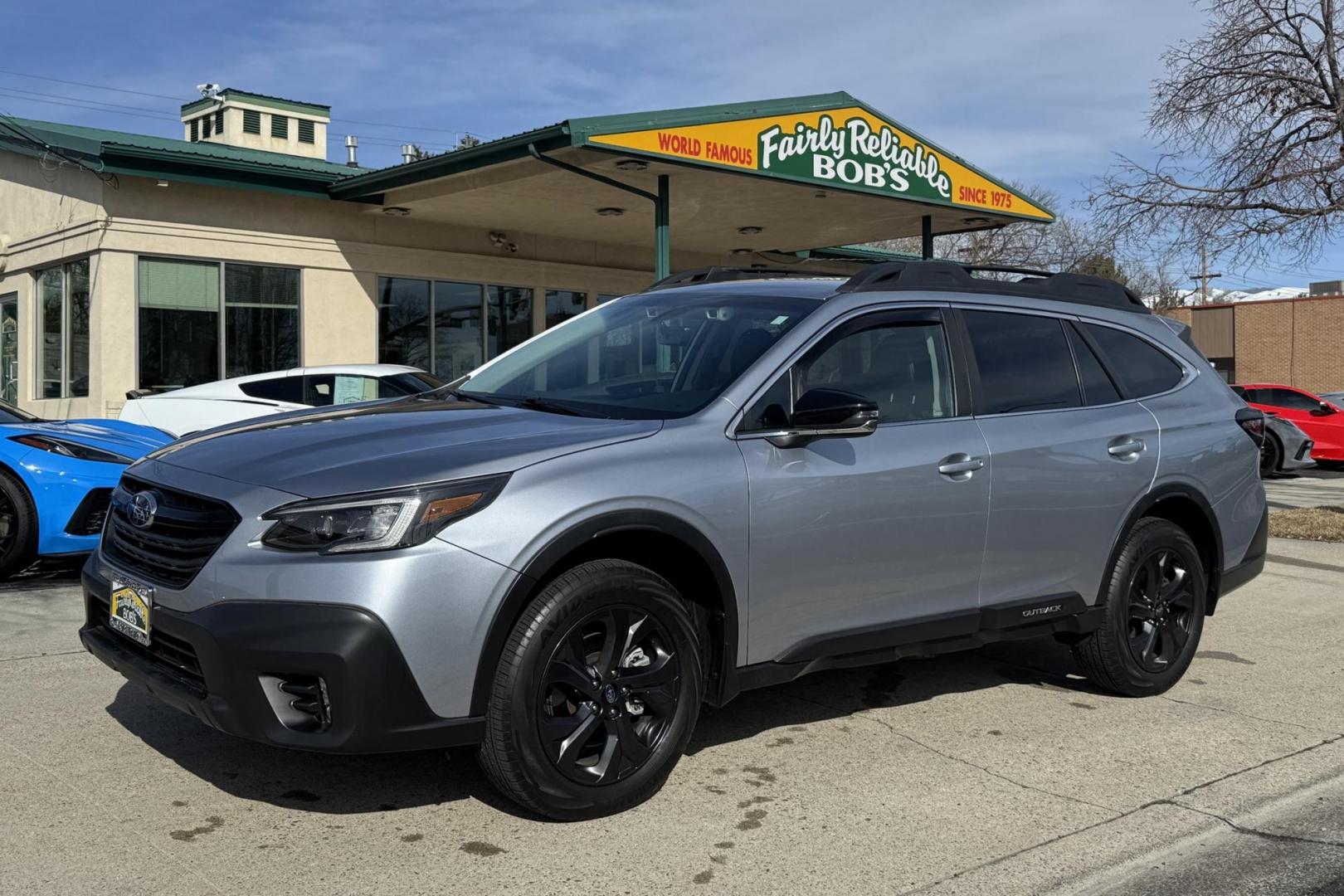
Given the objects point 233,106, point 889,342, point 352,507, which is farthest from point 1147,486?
point 233,106

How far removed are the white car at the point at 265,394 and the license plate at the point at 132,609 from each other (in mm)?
7530

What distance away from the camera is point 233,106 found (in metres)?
47.3

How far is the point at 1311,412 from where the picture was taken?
20.3 meters

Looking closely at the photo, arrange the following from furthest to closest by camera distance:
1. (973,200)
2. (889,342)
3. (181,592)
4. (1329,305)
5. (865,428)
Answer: (1329,305), (973,200), (889,342), (865,428), (181,592)

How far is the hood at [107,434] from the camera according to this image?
8125mm

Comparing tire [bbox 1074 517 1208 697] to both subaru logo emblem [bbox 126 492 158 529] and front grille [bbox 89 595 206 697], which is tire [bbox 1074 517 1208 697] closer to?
front grille [bbox 89 595 206 697]

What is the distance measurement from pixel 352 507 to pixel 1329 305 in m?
51.2

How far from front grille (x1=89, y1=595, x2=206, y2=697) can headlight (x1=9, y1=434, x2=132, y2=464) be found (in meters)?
4.29

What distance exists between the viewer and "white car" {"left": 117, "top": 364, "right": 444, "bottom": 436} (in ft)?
39.0

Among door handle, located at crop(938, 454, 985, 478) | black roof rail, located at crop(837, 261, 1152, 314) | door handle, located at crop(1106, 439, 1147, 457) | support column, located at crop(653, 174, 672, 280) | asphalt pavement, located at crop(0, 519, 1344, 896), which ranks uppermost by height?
support column, located at crop(653, 174, 672, 280)

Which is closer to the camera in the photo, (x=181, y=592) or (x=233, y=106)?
(x=181, y=592)

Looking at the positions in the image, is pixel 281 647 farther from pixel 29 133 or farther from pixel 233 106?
pixel 233 106

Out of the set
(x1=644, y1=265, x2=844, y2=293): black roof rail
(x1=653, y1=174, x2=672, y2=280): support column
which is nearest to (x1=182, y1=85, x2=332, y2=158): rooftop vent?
(x1=653, y1=174, x2=672, y2=280): support column

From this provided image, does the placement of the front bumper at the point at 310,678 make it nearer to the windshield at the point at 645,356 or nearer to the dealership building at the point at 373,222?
the windshield at the point at 645,356
